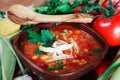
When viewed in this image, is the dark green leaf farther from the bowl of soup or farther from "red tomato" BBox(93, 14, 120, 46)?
"red tomato" BBox(93, 14, 120, 46)

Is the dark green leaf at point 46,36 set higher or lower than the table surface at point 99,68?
higher

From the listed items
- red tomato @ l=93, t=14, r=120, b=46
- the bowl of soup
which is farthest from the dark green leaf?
red tomato @ l=93, t=14, r=120, b=46

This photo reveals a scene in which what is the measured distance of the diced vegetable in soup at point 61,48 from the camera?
0.50 metres

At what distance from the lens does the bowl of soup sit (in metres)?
0.48

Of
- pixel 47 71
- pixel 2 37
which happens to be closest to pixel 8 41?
pixel 2 37

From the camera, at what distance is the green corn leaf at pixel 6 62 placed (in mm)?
522

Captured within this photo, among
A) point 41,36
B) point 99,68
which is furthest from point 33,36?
point 99,68

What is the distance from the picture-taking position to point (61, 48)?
52 centimetres

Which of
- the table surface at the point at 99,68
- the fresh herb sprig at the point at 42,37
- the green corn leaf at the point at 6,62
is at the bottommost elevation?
the table surface at the point at 99,68

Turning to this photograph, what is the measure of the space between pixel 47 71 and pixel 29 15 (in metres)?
0.14

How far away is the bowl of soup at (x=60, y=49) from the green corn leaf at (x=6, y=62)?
3 cm

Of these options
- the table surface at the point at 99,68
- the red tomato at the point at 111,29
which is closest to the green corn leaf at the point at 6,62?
the table surface at the point at 99,68

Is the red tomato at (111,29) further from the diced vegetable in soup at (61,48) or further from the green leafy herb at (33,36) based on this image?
the green leafy herb at (33,36)

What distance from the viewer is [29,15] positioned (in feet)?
1.82
